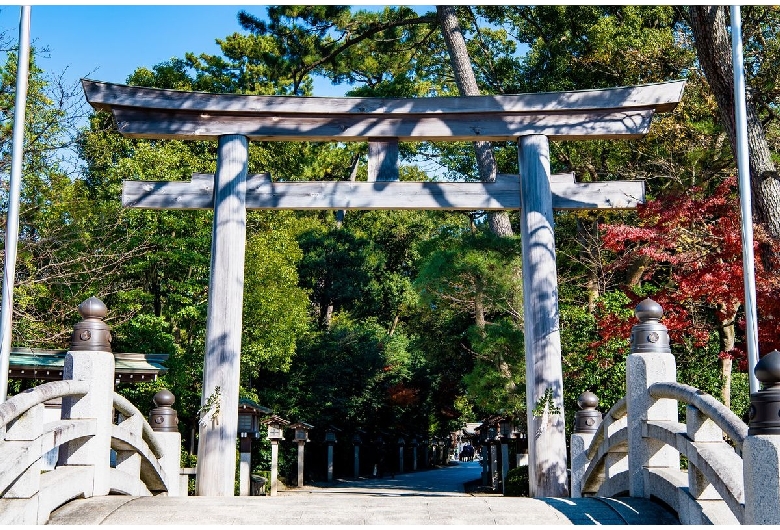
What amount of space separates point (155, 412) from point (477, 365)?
10.1 meters

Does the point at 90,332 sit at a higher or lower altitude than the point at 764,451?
higher

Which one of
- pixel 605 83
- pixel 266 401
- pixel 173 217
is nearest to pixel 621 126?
pixel 605 83

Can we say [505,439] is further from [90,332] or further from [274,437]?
[90,332]

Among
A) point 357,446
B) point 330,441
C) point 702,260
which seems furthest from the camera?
point 357,446

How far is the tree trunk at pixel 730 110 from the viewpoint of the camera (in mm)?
9797

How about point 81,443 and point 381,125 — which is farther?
point 381,125

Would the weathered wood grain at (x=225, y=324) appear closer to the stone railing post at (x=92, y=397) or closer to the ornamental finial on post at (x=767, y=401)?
the stone railing post at (x=92, y=397)

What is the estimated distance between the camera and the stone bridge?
536 cm

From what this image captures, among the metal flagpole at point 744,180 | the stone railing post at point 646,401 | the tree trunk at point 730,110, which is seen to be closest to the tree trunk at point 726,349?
the tree trunk at point 730,110

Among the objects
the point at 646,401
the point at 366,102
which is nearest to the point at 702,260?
the point at 366,102

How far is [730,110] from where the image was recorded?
10.0 m

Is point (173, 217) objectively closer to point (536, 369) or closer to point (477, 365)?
point (477, 365)

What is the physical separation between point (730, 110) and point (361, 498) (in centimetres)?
648

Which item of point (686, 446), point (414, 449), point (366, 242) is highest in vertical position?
point (366, 242)
